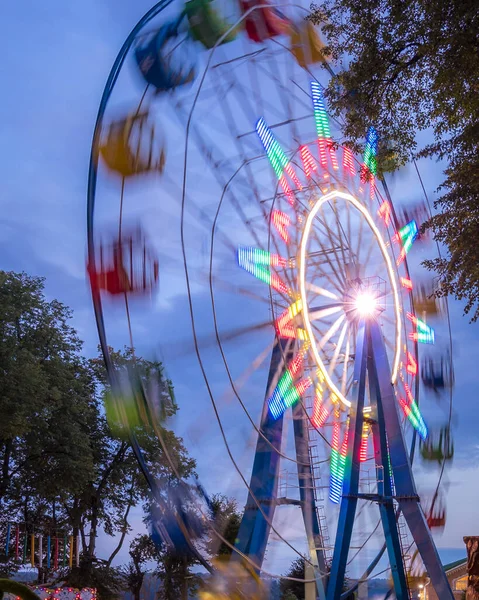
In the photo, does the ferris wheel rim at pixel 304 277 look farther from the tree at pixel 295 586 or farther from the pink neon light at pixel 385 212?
the tree at pixel 295 586

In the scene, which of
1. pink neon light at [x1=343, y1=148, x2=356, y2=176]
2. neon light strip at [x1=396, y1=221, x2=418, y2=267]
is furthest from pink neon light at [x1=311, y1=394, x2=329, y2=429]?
pink neon light at [x1=343, y1=148, x2=356, y2=176]

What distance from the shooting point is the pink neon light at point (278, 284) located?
46.5 feet

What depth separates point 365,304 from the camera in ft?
53.1

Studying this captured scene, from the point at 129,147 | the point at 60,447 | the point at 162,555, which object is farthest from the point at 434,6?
the point at 162,555

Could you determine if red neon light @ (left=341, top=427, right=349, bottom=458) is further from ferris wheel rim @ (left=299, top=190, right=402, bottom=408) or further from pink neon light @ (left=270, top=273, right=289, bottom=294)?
pink neon light @ (left=270, top=273, right=289, bottom=294)

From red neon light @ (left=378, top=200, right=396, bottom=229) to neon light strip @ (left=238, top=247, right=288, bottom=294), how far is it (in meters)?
4.85

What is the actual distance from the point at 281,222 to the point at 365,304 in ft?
9.21

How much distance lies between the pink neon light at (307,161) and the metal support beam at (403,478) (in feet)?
11.3

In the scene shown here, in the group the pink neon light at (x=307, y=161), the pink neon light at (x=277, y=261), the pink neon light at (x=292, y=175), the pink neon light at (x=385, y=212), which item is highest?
the pink neon light at (x=385, y=212)

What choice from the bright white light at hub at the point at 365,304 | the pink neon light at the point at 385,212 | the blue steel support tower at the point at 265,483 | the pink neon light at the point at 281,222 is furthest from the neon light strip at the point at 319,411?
the pink neon light at the point at 385,212

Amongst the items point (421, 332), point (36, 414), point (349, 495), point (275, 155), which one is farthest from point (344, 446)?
point (36, 414)

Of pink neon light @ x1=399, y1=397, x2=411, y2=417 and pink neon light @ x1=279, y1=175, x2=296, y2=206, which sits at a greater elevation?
pink neon light @ x1=279, y1=175, x2=296, y2=206

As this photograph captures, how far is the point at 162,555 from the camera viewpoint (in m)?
29.6

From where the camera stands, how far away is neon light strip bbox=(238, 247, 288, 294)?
13602mm
